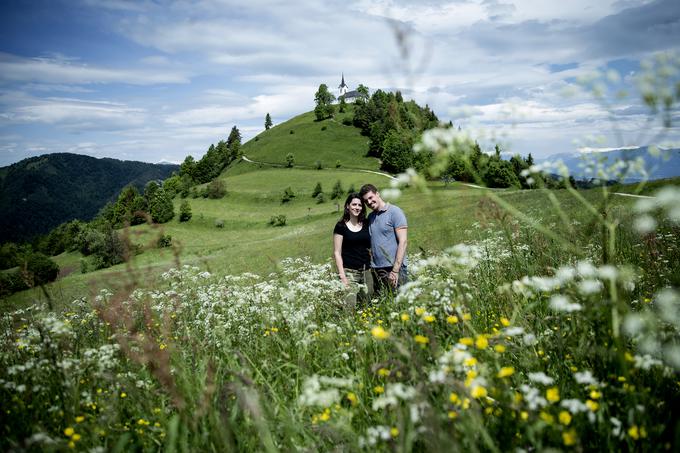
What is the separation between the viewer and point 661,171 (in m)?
2.30

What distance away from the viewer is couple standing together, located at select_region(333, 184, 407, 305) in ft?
24.1

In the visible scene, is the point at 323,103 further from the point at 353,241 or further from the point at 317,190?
the point at 353,241

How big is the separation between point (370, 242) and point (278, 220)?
216ft

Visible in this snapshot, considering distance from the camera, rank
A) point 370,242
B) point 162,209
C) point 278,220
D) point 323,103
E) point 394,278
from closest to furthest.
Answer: point 394,278
point 370,242
point 278,220
point 162,209
point 323,103

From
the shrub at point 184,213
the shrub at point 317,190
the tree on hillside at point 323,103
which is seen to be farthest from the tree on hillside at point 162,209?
the tree on hillside at point 323,103

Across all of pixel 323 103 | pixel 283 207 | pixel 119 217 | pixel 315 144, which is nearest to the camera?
pixel 119 217

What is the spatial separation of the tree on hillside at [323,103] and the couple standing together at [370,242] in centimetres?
14453

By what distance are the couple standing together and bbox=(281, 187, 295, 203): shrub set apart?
7885 cm

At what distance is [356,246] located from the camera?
26.3 ft

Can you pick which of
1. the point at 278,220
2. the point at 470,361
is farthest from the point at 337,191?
the point at 470,361

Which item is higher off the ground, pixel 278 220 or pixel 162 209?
pixel 162 209

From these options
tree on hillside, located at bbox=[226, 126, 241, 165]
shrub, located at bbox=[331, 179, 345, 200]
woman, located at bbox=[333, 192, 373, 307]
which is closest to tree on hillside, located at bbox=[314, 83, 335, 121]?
tree on hillside, located at bbox=[226, 126, 241, 165]

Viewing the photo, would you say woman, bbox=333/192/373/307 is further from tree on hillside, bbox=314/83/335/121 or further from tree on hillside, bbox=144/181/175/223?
tree on hillside, bbox=314/83/335/121

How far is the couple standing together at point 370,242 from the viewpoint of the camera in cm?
736
